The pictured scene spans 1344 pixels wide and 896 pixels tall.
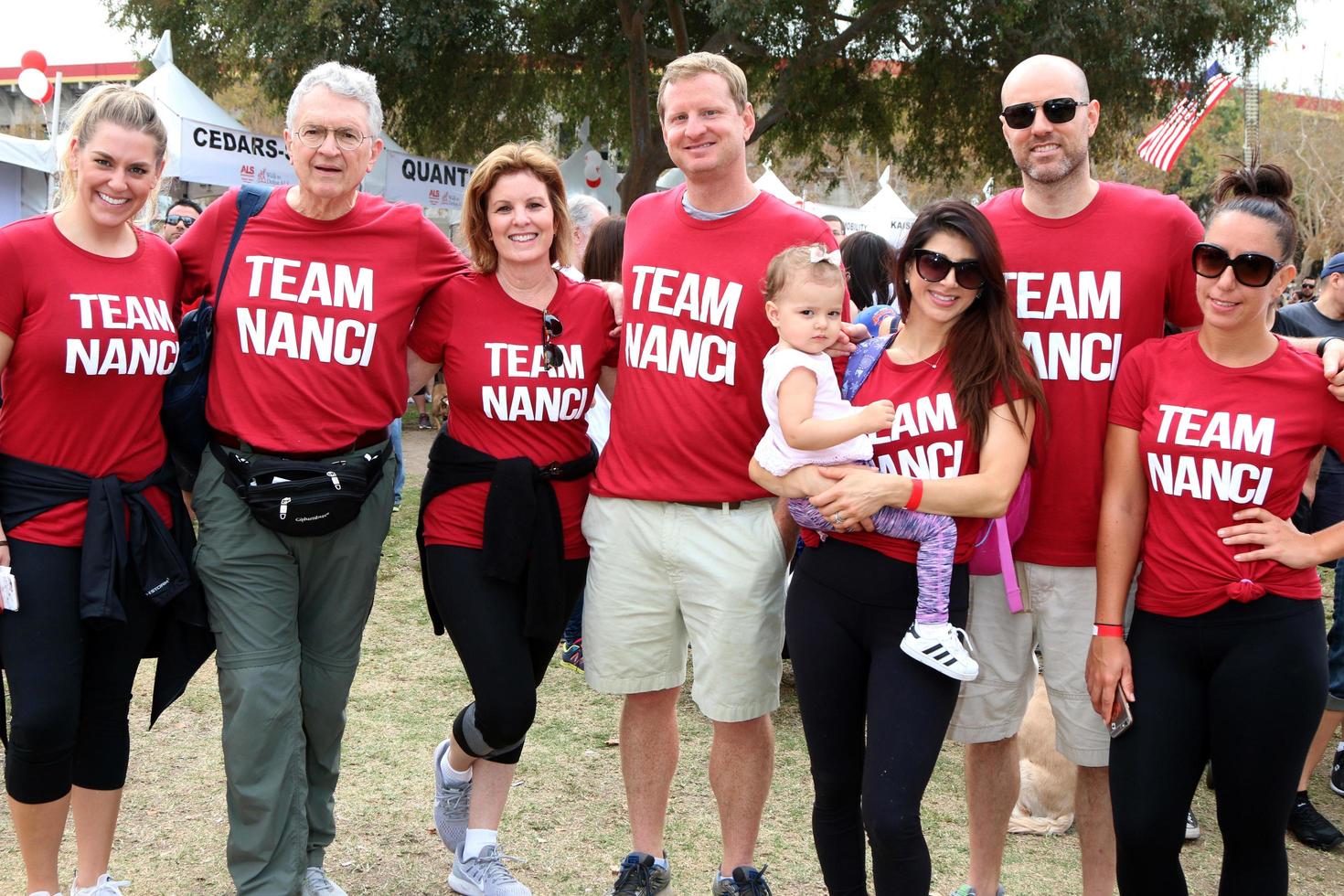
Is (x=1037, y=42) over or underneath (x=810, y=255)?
over

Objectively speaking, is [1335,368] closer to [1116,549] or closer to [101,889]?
[1116,549]

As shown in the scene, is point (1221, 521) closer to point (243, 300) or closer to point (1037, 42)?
point (243, 300)

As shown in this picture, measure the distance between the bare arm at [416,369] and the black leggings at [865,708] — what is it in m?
1.38

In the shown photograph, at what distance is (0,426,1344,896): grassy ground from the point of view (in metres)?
3.85

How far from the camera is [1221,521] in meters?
2.85

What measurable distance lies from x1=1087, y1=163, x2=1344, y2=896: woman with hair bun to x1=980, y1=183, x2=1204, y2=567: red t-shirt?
0.97 feet

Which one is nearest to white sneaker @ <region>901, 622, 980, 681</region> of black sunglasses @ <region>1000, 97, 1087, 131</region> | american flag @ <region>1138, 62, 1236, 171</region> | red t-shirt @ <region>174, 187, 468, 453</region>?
black sunglasses @ <region>1000, 97, 1087, 131</region>

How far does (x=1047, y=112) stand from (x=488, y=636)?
225 cm

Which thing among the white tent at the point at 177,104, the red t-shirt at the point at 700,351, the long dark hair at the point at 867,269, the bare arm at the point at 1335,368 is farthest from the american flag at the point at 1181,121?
the bare arm at the point at 1335,368

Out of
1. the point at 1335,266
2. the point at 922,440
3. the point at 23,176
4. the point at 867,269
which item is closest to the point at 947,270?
the point at 922,440

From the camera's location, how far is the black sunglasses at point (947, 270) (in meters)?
3.00

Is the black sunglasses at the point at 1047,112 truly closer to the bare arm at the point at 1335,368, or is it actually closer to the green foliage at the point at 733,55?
the bare arm at the point at 1335,368

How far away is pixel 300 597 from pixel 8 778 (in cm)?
92

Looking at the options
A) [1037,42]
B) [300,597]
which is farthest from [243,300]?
[1037,42]
